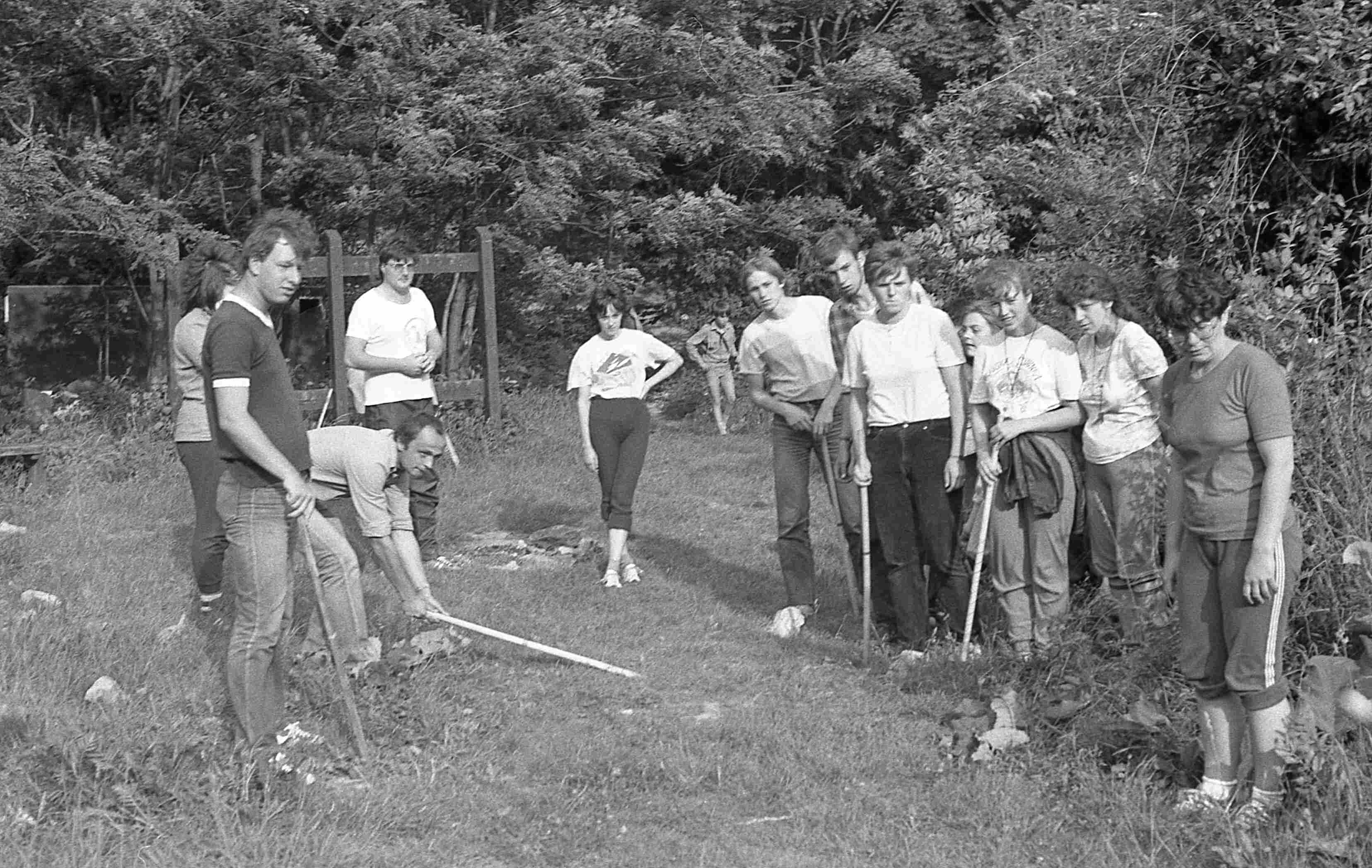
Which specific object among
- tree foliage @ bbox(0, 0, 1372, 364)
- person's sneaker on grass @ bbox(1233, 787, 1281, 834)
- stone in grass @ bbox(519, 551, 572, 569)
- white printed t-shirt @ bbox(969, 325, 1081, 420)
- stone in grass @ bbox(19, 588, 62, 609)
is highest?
tree foliage @ bbox(0, 0, 1372, 364)

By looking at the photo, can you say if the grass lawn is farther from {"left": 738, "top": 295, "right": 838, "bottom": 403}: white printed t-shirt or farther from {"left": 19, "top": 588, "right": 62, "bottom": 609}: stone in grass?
{"left": 738, "top": 295, "right": 838, "bottom": 403}: white printed t-shirt

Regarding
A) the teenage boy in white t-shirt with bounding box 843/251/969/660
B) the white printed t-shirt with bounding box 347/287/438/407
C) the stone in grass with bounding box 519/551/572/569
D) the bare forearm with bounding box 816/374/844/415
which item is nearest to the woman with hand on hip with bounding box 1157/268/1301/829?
the teenage boy in white t-shirt with bounding box 843/251/969/660

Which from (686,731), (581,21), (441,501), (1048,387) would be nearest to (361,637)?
(686,731)

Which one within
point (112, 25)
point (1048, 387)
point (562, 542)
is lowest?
point (562, 542)

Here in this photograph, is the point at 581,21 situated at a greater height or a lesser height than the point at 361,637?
greater

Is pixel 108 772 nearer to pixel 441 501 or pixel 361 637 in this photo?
pixel 361 637

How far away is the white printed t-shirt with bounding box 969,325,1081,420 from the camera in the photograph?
6344 millimetres

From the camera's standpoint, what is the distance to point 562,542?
32.2ft

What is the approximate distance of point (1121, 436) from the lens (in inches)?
244

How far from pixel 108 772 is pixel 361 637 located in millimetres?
1544

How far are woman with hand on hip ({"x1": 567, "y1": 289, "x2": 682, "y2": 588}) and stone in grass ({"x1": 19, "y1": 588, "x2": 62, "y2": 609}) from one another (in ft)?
9.39

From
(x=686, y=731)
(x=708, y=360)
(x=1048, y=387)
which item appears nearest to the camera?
(x=686, y=731)

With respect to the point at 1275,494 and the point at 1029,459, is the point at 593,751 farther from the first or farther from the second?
the point at 1275,494

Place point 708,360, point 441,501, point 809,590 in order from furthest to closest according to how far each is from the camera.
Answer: point 708,360
point 441,501
point 809,590
